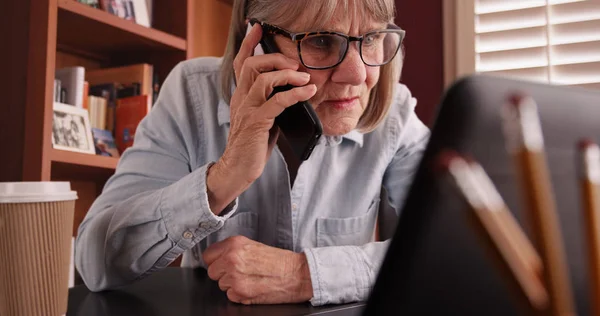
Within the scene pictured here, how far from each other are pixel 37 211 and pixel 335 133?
2.16ft

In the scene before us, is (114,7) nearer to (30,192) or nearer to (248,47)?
(248,47)

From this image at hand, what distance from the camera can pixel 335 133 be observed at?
1165mm

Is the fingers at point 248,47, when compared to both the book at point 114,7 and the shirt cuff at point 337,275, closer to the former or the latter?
the shirt cuff at point 337,275

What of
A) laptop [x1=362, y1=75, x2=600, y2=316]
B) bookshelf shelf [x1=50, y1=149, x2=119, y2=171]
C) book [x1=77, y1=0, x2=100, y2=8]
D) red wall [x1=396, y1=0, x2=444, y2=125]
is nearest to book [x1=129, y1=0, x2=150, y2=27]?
book [x1=77, y1=0, x2=100, y2=8]

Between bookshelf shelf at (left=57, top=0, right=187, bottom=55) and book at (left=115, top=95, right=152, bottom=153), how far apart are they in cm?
22

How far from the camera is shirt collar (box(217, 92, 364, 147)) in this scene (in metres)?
1.30

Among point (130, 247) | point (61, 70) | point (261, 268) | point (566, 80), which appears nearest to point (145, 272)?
point (130, 247)

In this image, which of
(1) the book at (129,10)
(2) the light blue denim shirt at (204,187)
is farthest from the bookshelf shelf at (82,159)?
(2) the light blue denim shirt at (204,187)

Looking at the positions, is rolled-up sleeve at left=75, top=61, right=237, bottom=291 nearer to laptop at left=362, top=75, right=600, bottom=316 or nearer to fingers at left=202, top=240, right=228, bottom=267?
fingers at left=202, top=240, right=228, bottom=267

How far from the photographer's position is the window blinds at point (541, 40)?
2219 millimetres

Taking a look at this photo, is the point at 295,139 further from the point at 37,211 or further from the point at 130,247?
the point at 37,211

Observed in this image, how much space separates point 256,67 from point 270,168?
0.31m

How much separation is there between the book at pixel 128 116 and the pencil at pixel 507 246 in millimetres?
2185

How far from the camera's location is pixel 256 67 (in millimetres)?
1062
